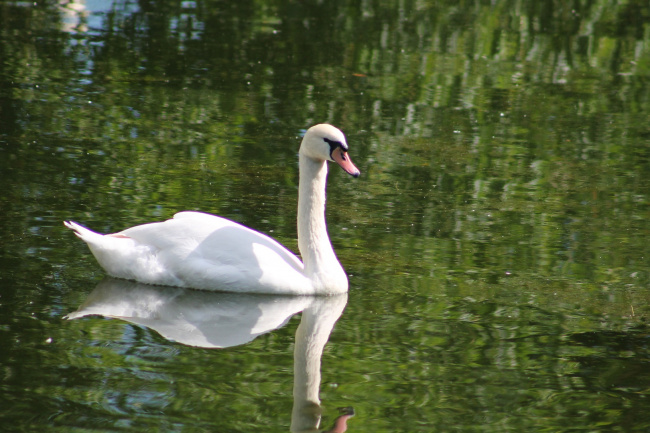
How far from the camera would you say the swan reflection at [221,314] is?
18.5 feet

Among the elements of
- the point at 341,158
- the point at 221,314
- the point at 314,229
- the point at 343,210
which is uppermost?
the point at 341,158

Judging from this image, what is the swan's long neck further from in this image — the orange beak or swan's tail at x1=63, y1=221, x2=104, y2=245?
swan's tail at x1=63, y1=221, x2=104, y2=245

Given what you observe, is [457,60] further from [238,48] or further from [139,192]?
[139,192]

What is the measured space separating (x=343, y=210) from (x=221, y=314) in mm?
2364

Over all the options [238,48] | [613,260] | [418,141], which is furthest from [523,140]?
[238,48]

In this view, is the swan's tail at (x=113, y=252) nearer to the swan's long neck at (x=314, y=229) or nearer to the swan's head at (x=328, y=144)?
the swan's long neck at (x=314, y=229)

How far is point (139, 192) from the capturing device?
8.36 meters

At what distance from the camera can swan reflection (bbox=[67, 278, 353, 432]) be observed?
5.63m

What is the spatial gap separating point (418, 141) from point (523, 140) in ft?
3.61

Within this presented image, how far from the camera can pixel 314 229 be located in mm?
6754

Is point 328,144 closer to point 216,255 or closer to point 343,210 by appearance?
point 216,255

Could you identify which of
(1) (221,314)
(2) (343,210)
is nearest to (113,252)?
(1) (221,314)

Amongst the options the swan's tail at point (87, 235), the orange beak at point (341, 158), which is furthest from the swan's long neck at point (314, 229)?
the swan's tail at point (87, 235)

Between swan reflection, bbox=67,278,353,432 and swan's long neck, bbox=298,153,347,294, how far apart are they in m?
0.16
